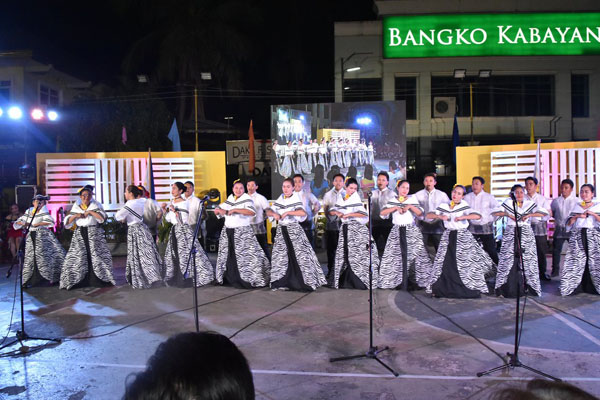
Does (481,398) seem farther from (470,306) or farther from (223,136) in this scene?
(223,136)

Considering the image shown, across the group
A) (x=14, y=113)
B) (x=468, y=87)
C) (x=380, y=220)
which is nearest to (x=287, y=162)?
(x=380, y=220)

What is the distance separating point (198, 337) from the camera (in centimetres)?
131

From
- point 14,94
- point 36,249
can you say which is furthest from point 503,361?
point 14,94

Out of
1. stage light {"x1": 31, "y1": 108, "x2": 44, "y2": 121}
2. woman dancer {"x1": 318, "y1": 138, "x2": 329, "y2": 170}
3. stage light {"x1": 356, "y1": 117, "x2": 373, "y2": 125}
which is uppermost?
stage light {"x1": 31, "y1": 108, "x2": 44, "y2": 121}

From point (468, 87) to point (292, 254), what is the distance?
1391 centimetres

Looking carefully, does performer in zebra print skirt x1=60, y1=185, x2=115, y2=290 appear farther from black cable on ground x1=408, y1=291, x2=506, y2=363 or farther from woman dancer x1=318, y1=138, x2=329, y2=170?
woman dancer x1=318, y1=138, x2=329, y2=170

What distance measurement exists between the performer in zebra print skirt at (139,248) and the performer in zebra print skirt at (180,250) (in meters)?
0.26

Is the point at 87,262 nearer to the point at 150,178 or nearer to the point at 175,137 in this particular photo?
the point at 150,178

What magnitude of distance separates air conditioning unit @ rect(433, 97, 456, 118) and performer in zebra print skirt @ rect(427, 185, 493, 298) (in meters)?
12.8

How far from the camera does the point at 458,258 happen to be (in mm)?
7777

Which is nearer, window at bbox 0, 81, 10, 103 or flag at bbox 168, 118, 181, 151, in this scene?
flag at bbox 168, 118, 181, 151

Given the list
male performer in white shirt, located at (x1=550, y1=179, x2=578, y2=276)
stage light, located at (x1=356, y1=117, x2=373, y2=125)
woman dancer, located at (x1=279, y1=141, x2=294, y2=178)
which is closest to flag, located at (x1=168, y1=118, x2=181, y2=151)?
woman dancer, located at (x1=279, y1=141, x2=294, y2=178)

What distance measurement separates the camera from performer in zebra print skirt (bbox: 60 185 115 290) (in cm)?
896

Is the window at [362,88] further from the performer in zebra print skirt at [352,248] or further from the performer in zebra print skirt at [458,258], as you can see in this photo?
the performer in zebra print skirt at [458,258]
